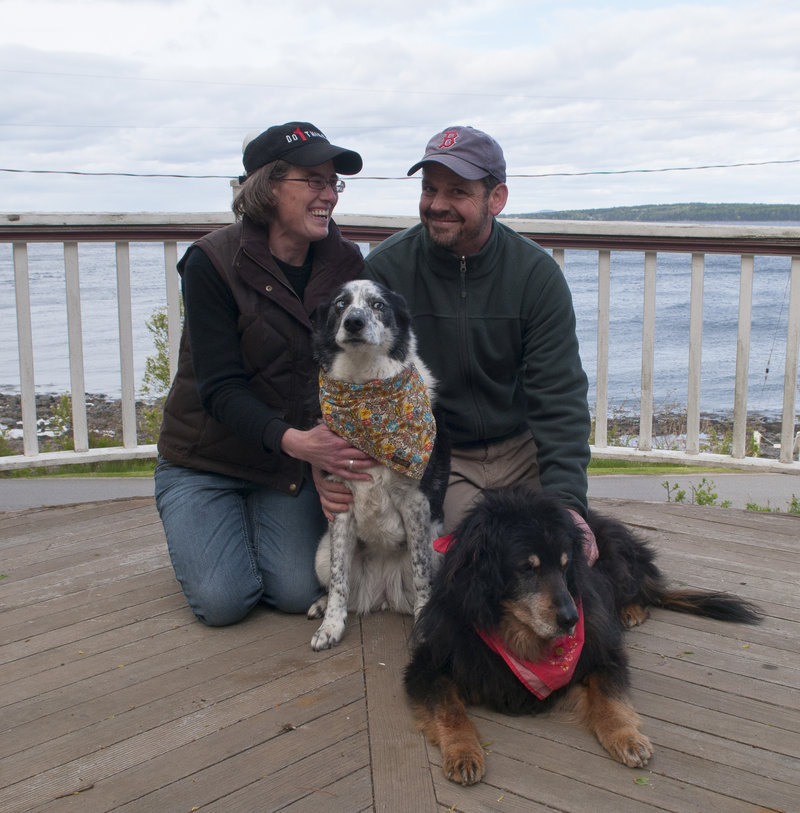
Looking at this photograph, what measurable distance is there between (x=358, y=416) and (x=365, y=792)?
1.07m

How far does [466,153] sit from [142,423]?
16.0 feet

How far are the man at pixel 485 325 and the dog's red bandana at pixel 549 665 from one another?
68 cm

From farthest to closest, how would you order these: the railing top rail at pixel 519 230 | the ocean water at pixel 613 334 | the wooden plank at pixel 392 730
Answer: the ocean water at pixel 613 334 → the railing top rail at pixel 519 230 → the wooden plank at pixel 392 730

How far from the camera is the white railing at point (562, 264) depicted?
3.83 m

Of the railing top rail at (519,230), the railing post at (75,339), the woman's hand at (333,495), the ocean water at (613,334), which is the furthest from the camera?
the ocean water at (613,334)

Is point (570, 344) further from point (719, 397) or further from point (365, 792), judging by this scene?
point (719, 397)

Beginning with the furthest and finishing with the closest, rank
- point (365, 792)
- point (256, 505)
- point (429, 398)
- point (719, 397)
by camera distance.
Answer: point (719, 397) < point (256, 505) < point (429, 398) < point (365, 792)

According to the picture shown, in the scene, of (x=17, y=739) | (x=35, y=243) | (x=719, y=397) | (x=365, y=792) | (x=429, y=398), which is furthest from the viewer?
(x=719, y=397)

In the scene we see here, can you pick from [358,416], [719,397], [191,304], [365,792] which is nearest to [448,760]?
[365,792]

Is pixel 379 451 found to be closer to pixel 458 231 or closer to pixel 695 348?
pixel 458 231

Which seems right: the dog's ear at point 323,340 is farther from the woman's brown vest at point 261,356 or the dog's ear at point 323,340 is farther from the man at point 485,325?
the man at point 485,325

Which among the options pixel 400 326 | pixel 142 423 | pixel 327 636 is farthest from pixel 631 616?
pixel 142 423

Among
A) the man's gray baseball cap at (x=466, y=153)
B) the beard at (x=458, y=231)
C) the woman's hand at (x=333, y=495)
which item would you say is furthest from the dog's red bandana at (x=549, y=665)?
the man's gray baseball cap at (x=466, y=153)

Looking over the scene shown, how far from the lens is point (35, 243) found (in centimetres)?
381
